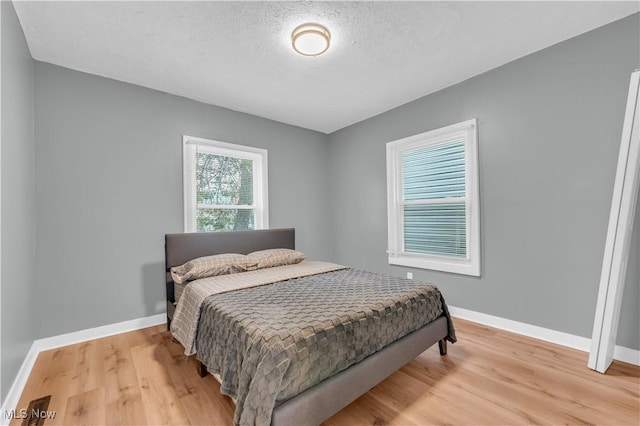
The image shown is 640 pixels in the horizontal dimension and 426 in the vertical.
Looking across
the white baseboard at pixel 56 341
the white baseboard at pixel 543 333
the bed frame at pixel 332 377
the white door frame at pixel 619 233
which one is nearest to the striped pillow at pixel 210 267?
the bed frame at pixel 332 377

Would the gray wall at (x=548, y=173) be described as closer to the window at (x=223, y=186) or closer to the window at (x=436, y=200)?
the window at (x=436, y=200)

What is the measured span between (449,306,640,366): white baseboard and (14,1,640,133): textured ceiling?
8.47ft

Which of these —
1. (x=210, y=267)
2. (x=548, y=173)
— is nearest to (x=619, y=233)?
(x=548, y=173)

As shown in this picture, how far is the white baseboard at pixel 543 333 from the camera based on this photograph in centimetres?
215

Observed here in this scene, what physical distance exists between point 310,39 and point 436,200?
2278mm

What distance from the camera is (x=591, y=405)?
169cm

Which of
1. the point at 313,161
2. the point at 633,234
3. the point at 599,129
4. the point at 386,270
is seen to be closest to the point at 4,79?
the point at 313,161

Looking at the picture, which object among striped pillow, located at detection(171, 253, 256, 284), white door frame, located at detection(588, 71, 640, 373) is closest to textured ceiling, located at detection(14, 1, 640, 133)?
white door frame, located at detection(588, 71, 640, 373)

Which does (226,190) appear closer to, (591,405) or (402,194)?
(402,194)

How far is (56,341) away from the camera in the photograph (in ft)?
8.36

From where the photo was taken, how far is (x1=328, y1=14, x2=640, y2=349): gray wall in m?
2.24

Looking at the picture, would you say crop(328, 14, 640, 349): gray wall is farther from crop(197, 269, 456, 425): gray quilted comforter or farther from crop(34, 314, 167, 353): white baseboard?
crop(34, 314, 167, 353): white baseboard

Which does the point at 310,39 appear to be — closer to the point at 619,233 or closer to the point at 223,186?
the point at 223,186

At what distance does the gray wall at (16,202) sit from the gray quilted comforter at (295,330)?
3.75 feet
